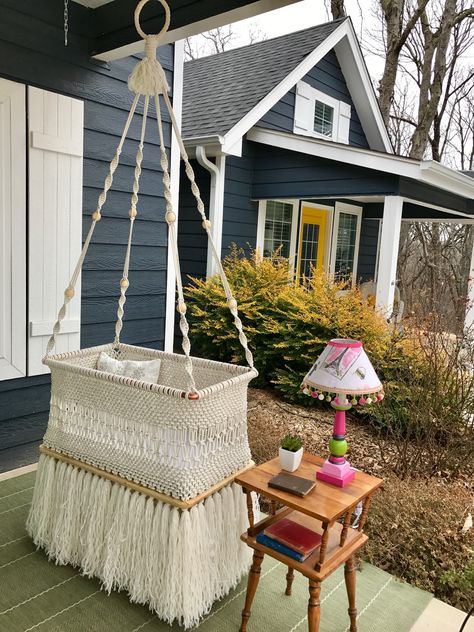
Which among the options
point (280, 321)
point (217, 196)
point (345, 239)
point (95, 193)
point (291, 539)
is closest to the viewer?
point (291, 539)

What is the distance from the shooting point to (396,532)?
2.37m

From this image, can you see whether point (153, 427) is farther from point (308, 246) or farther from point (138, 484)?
point (308, 246)

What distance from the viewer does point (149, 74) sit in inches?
77.2

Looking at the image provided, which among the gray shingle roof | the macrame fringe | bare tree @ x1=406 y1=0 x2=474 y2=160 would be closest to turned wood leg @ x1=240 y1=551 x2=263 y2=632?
the macrame fringe

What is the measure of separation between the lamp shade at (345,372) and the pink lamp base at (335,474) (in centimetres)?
28

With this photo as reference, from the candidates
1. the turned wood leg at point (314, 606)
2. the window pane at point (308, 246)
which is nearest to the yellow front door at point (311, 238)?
the window pane at point (308, 246)

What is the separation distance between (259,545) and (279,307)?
10.9 feet

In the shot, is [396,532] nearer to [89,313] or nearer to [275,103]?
[89,313]

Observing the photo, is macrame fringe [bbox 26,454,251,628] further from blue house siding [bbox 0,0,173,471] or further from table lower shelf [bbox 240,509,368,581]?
blue house siding [bbox 0,0,173,471]

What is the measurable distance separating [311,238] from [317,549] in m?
6.20

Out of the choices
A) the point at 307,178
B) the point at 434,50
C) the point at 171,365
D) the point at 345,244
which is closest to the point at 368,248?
the point at 345,244

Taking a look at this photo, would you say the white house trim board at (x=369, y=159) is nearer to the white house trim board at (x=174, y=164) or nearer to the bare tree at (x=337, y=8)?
the white house trim board at (x=174, y=164)

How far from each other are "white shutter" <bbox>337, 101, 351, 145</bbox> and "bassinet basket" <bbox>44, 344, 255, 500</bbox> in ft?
21.5

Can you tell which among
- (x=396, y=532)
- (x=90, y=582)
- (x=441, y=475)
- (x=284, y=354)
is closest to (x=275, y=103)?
(x=284, y=354)
